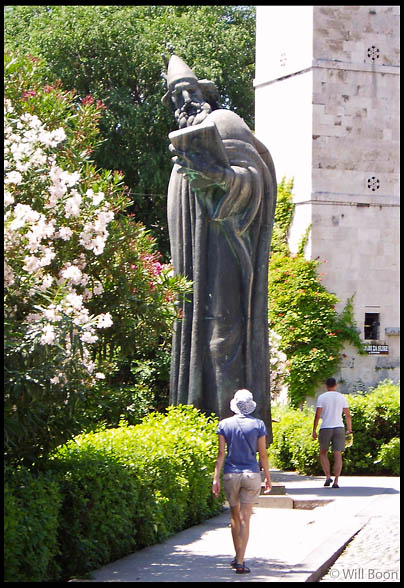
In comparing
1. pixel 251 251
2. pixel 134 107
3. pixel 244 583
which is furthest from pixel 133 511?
pixel 134 107

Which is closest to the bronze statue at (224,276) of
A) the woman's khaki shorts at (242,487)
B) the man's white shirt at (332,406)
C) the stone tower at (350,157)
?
the man's white shirt at (332,406)

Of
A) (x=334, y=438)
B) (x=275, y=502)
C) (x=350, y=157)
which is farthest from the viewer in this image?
(x=350, y=157)

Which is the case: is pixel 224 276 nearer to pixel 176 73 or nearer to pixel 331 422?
pixel 176 73

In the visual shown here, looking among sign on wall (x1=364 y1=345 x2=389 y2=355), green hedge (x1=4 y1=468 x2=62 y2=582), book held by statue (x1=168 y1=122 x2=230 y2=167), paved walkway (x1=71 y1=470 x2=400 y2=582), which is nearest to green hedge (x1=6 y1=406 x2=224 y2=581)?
green hedge (x1=4 y1=468 x2=62 y2=582)

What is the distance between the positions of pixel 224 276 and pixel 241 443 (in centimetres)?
384

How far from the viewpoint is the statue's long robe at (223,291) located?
12.6 m

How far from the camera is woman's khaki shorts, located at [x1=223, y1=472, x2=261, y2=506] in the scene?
352 inches

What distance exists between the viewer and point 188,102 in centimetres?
1320

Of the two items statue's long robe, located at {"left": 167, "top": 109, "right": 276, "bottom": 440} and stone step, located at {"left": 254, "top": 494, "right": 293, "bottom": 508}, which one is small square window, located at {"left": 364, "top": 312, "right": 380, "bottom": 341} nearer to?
statue's long robe, located at {"left": 167, "top": 109, "right": 276, "bottom": 440}

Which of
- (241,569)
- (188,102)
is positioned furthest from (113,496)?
(188,102)

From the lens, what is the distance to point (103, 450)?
31.0 ft

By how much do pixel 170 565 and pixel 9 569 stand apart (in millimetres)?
1892

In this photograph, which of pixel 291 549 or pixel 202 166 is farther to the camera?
pixel 202 166

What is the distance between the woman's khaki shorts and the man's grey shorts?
6.26 metres
